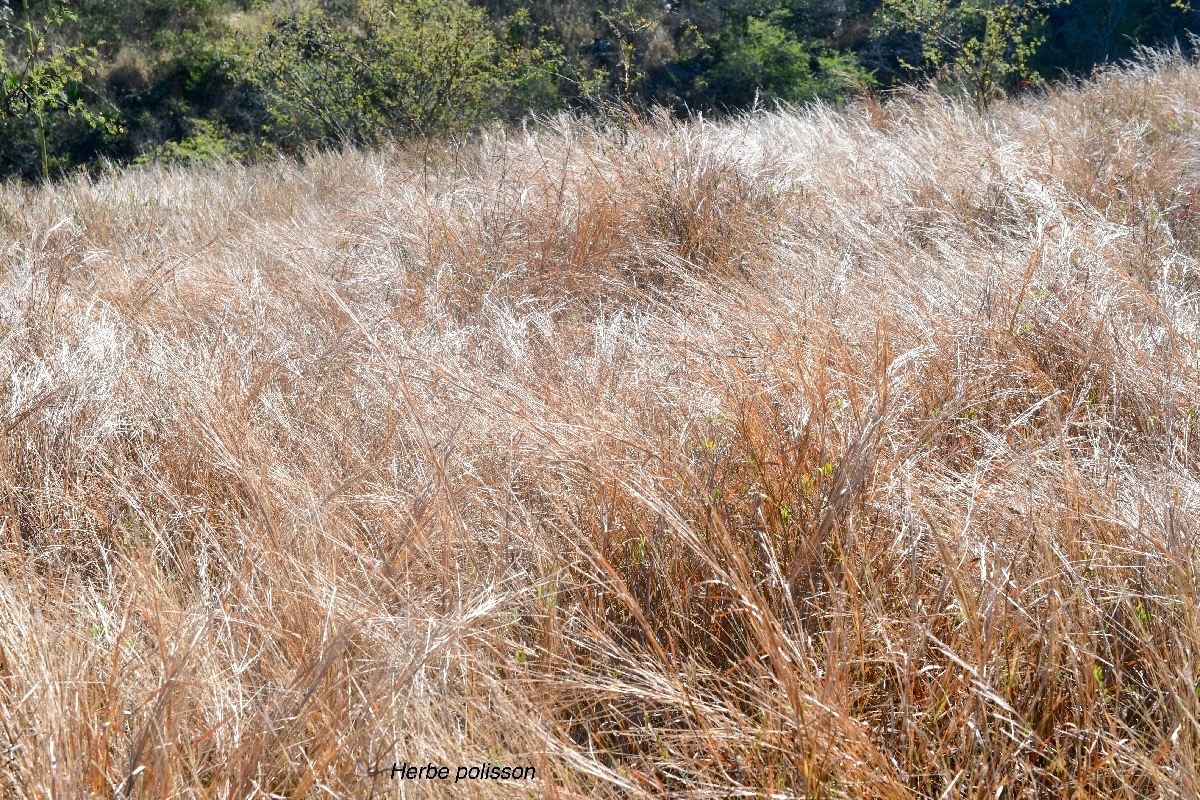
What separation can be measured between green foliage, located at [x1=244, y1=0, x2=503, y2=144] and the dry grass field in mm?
5053

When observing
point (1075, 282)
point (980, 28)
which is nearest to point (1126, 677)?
point (1075, 282)

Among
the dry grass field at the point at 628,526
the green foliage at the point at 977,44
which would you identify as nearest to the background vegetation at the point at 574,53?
the green foliage at the point at 977,44

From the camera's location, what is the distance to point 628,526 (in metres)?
1.71

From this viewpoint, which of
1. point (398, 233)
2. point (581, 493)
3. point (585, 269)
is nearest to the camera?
point (581, 493)

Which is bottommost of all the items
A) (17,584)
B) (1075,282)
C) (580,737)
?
(580,737)

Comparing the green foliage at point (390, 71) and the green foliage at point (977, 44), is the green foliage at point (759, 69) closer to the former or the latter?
the green foliage at point (977, 44)

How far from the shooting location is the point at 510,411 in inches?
81.6

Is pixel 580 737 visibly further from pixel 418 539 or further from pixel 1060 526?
pixel 1060 526

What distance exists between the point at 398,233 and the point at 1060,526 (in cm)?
300

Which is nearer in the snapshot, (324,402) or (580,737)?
(580,737)

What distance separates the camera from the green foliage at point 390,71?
7.93m

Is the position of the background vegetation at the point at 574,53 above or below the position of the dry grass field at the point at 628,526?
above

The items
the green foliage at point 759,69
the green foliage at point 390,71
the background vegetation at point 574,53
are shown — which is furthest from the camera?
the green foliage at point 759,69

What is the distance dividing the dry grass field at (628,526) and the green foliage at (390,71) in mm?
5053
